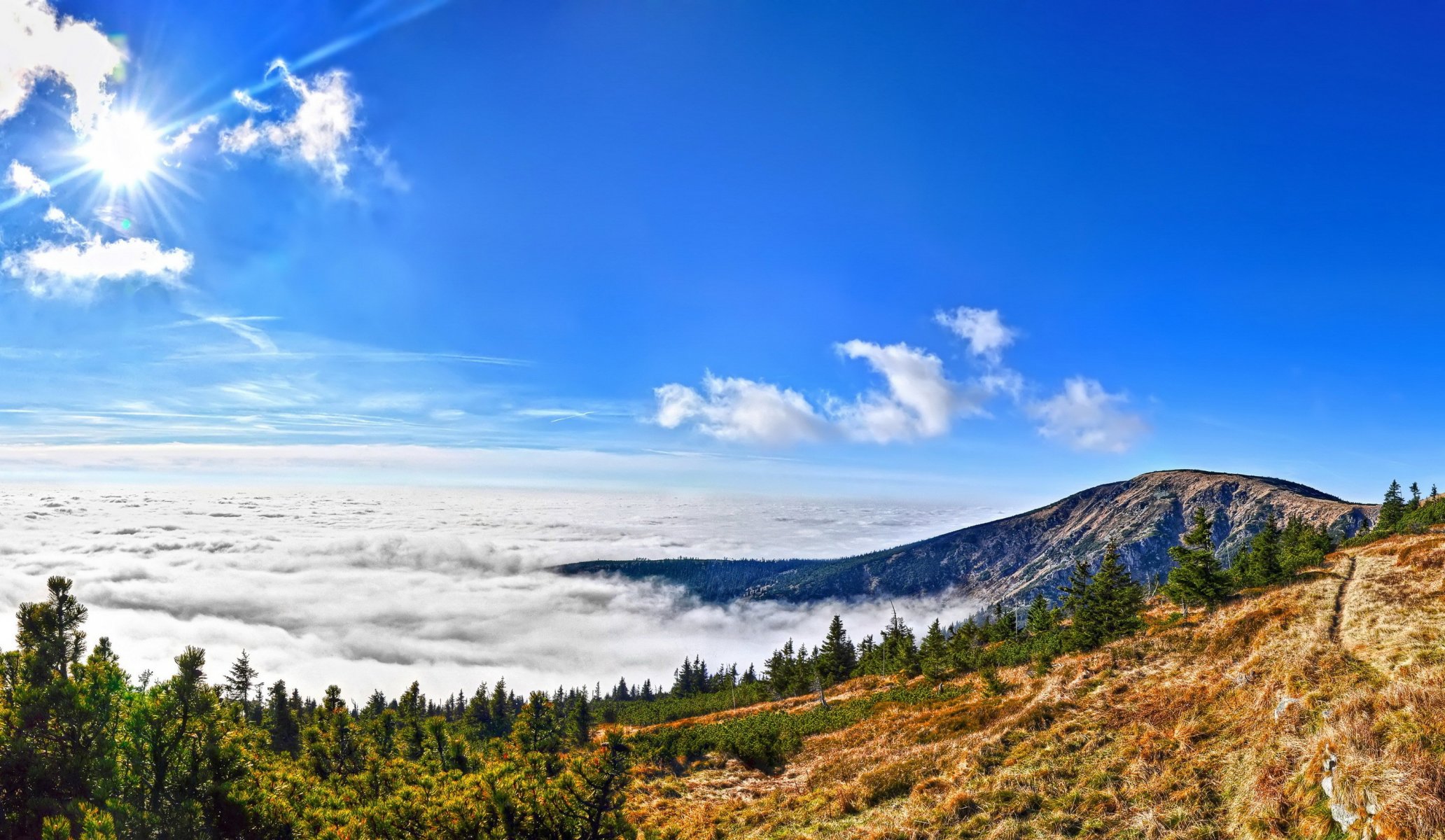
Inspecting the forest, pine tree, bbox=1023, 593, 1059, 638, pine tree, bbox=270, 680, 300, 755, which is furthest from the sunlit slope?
pine tree, bbox=270, 680, 300, 755

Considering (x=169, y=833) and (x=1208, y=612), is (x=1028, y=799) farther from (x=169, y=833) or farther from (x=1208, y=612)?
(x=1208, y=612)

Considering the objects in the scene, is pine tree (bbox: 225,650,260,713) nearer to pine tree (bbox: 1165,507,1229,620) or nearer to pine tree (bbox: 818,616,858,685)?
pine tree (bbox: 818,616,858,685)

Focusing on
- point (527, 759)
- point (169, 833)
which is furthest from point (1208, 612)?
point (169, 833)

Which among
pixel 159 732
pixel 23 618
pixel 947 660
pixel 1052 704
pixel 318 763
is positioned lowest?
pixel 947 660

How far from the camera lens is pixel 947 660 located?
189ft

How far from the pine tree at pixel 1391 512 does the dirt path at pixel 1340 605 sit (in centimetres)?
3693

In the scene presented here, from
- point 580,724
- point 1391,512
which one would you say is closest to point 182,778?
point 580,724

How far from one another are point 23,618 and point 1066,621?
9081 centimetres

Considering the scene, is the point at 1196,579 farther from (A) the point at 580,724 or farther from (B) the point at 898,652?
(A) the point at 580,724

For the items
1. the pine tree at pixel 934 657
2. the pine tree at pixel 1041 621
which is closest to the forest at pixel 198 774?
the pine tree at pixel 934 657

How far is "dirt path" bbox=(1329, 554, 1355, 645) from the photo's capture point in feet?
78.7

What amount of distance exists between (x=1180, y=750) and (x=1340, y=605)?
25381mm

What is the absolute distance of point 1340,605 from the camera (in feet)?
99.3

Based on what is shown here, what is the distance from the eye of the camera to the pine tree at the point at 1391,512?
222ft
